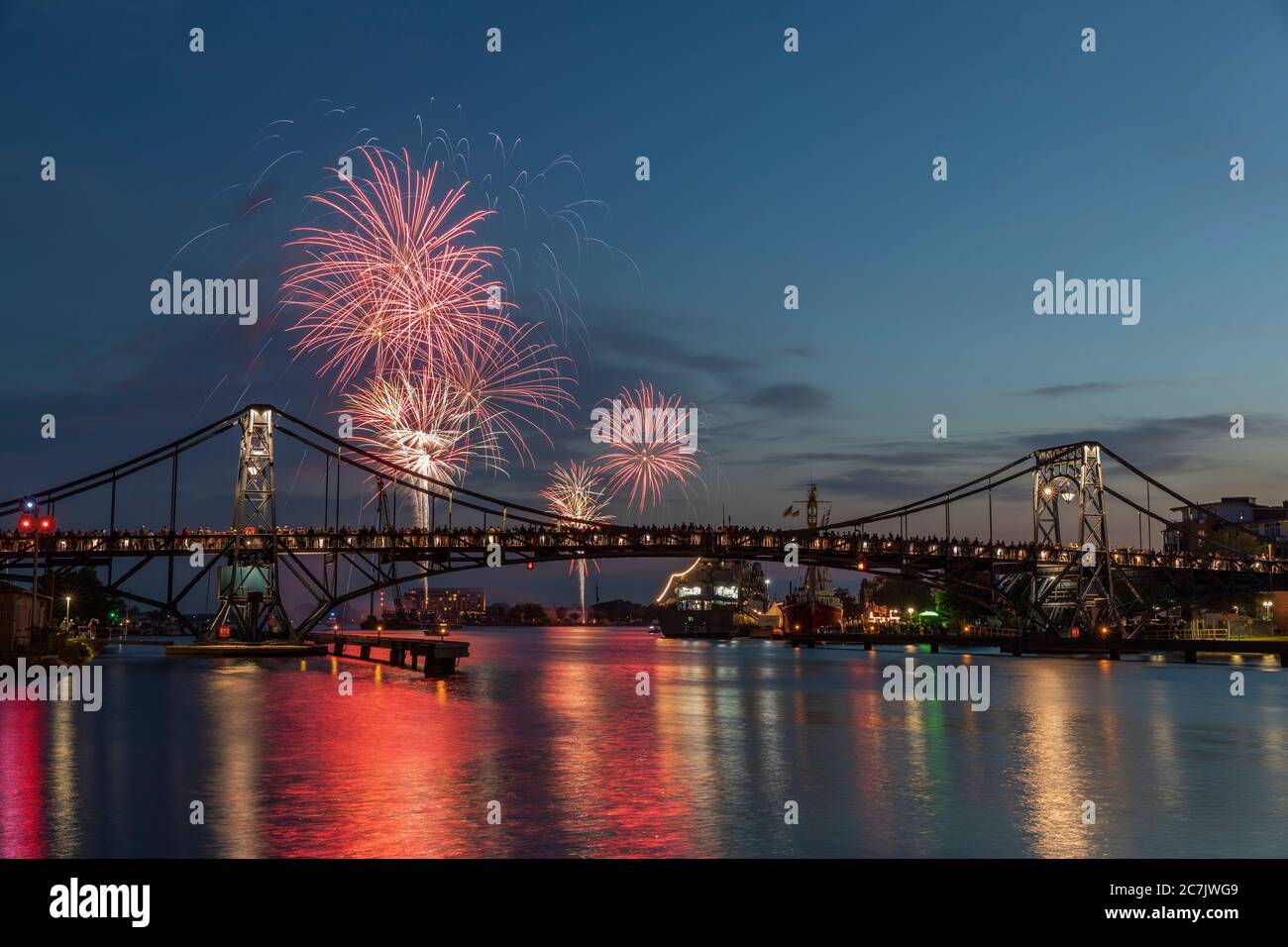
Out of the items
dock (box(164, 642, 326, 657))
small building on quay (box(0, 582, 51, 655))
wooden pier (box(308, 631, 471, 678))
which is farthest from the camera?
dock (box(164, 642, 326, 657))

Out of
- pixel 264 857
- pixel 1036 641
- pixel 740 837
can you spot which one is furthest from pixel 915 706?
pixel 1036 641

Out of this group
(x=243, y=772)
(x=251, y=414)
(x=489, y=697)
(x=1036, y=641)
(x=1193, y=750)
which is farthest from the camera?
(x=1036, y=641)

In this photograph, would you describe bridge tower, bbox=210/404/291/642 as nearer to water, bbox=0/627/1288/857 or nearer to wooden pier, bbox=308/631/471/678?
wooden pier, bbox=308/631/471/678

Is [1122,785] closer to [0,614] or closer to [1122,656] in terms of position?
[0,614]
